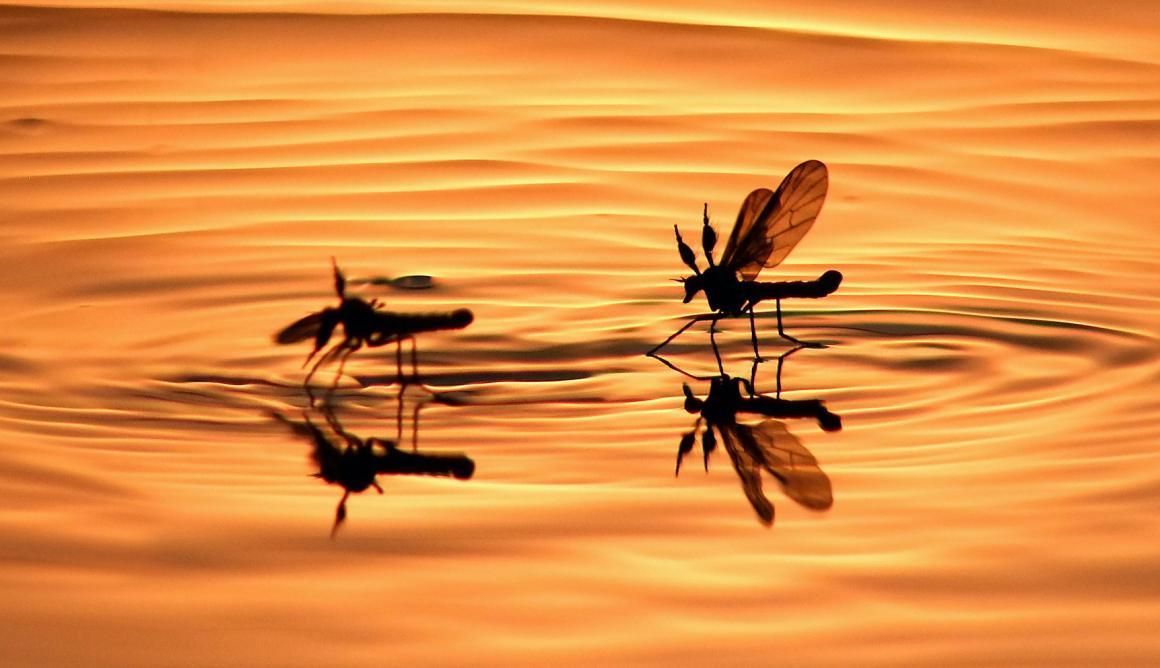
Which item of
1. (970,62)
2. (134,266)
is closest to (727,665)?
(134,266)

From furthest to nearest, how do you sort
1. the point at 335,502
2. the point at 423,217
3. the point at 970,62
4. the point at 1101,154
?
the point at 970,62, the point at 1101,154, the point at 423,217, the point at 335,502

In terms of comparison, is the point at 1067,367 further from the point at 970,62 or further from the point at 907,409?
the point at 970,62

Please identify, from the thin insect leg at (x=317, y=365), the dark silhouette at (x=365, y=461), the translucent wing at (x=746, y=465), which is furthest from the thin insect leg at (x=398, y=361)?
the translucent wing at (x=746, y=465)

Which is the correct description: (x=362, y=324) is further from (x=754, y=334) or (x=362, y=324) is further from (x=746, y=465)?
(x=754, y=334)

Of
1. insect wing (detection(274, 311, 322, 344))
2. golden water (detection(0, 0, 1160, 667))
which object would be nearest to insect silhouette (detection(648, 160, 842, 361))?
golden water (detection(0, 0, 1160, 667))

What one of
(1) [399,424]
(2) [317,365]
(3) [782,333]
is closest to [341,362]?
(2) [317,365]

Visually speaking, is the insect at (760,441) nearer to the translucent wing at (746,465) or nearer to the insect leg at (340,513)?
the translucent wing at (746,465)
